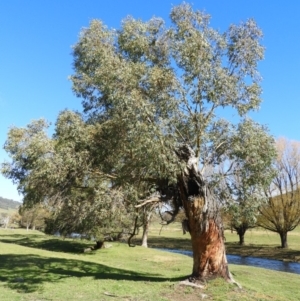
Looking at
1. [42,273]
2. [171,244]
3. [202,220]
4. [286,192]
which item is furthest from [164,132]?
[171,244]

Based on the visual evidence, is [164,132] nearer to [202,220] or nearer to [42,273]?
[202,220]

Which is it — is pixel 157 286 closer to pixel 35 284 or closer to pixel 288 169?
pixel 35 284

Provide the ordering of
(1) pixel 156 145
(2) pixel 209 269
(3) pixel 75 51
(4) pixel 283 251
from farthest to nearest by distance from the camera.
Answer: (4) pixel 283 251
(3) pixel 75 51
(2) pixel 209 269
(1) pixel 156 145

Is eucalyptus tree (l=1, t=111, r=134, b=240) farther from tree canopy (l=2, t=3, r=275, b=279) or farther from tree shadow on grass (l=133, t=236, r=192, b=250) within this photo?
tree shadow on grass (l=133, t=236, r=192, b=250)

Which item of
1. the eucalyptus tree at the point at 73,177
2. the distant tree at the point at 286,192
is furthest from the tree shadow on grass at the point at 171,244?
the eucalyptus tree at the point at 73,177

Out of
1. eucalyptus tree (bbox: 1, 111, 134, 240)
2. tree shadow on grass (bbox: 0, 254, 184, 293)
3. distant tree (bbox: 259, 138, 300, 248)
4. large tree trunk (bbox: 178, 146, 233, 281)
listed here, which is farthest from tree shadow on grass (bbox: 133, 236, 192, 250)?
large tree trunk (bbox: 178, 146, 233, 281)

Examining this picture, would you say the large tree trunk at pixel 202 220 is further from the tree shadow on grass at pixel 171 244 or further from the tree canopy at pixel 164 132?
the tree shadow on grass at pixel 171 244

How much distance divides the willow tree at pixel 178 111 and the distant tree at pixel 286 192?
3392 centimetres

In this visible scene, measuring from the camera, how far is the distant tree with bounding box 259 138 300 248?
46562 millimetres

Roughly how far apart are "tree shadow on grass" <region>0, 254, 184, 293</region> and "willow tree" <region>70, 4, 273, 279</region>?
13.2 ft

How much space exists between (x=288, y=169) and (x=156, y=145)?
3989 centimetres

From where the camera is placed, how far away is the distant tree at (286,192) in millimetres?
46562

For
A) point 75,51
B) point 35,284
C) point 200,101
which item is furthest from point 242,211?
point 75,51

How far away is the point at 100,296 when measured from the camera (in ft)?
41.3
